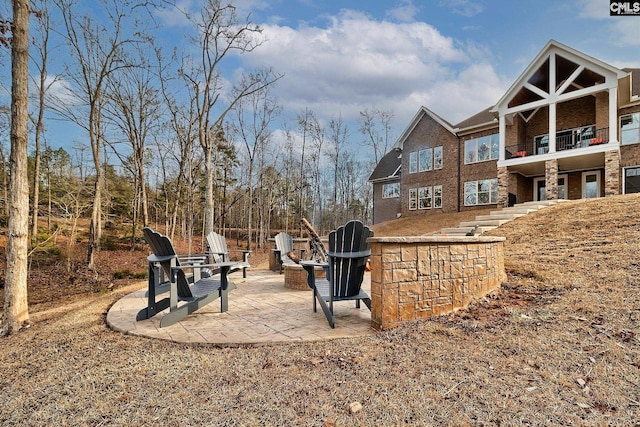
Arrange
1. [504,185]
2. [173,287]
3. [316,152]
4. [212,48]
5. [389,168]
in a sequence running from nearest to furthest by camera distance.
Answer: [173,287]
[212,48]
[504,185]
[389,168]
[316,152]

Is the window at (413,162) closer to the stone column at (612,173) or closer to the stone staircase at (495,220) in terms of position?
the stone staircase at (495,220)

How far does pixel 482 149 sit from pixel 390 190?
7.23 meters

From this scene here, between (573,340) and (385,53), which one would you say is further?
(385,53)

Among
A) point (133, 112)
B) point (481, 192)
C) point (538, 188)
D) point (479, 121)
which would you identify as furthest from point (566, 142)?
point (133, 112)

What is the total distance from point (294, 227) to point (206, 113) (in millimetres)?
21638

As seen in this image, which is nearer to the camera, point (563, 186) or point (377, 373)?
point (377, 373)

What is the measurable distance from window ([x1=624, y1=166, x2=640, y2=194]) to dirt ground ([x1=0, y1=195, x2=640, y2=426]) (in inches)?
468

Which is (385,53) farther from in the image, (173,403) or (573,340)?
(173,403)

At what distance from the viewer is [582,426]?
65.6 inches

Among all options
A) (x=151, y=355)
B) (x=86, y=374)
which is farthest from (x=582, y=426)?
(x=86, y=374)

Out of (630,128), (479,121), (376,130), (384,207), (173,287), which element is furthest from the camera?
(376,130)

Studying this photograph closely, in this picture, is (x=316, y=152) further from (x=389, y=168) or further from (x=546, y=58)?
(x=546, y=58)

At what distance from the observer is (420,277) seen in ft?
10.6

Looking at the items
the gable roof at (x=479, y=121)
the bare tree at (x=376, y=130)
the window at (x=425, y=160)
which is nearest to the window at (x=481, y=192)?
the window at (x=425, y=160)
